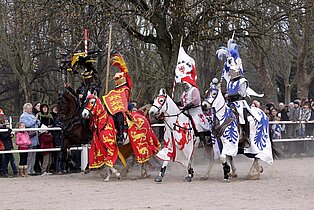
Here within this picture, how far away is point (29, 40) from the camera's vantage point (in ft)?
98.2

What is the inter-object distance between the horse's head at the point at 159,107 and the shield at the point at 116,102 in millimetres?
676

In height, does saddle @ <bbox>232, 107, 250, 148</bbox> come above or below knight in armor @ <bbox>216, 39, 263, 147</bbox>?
below

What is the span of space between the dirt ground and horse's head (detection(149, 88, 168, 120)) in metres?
1.36

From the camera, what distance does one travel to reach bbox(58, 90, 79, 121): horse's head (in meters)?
13.1

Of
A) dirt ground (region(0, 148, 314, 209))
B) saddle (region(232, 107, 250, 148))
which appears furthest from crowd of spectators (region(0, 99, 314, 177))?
saddle (region(232, 107, 250, 148))

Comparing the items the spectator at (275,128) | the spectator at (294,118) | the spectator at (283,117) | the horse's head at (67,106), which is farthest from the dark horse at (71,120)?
the spectator at (294,118)

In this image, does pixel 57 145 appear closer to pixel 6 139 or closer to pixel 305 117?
pixel 6 139

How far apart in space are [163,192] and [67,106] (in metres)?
3.39

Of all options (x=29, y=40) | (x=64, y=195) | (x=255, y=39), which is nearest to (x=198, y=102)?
(x=64, y=195)

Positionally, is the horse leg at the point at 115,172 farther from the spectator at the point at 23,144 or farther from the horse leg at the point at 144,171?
the spectator at the point at 23,144

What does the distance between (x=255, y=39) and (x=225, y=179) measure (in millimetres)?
7048

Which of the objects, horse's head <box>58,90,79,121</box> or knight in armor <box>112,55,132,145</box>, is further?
horse's head <box>58,90,79,121</box>

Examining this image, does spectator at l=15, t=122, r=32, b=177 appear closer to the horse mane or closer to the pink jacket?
the pink jacket

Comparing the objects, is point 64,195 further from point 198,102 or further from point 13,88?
point 13,88
